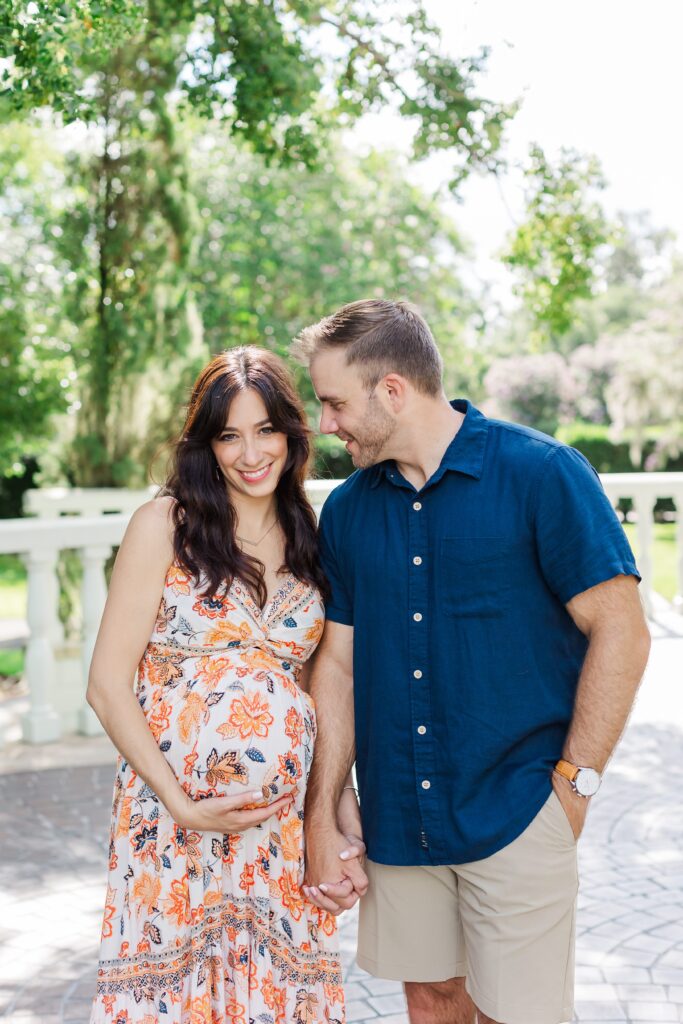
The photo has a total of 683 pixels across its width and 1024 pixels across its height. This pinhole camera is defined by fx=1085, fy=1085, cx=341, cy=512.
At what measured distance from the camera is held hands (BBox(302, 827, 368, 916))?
2340mm

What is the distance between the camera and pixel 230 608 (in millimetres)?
2350

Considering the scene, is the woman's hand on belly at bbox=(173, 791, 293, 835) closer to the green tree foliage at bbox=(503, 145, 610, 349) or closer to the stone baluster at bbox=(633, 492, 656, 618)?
the green tree foliage at bbox=(503, 145, 610, 349)

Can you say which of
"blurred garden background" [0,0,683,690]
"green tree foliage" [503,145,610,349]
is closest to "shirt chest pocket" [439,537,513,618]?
"blurred garden background" [0,0,683,690]

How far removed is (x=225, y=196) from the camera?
54.7 feet

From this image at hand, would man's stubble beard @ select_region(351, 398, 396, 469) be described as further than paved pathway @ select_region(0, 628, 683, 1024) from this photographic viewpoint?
No

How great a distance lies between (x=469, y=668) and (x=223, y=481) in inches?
28.8

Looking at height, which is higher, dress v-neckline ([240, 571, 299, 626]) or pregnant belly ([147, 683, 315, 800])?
dress v-neckline ([240, 571, 299, 626])

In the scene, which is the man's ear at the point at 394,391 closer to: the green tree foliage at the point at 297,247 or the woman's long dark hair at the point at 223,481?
the woman's long dark hair at the point at 223,481

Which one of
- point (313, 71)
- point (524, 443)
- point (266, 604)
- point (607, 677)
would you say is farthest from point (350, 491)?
point (313, 71)

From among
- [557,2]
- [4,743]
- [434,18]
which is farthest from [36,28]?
[4,743]

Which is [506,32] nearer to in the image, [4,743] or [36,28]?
[36,28]

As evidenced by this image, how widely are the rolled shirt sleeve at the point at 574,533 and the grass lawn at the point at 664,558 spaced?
800cm

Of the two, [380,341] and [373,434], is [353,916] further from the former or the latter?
[380,341]

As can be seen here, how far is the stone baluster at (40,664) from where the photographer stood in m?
6.04
